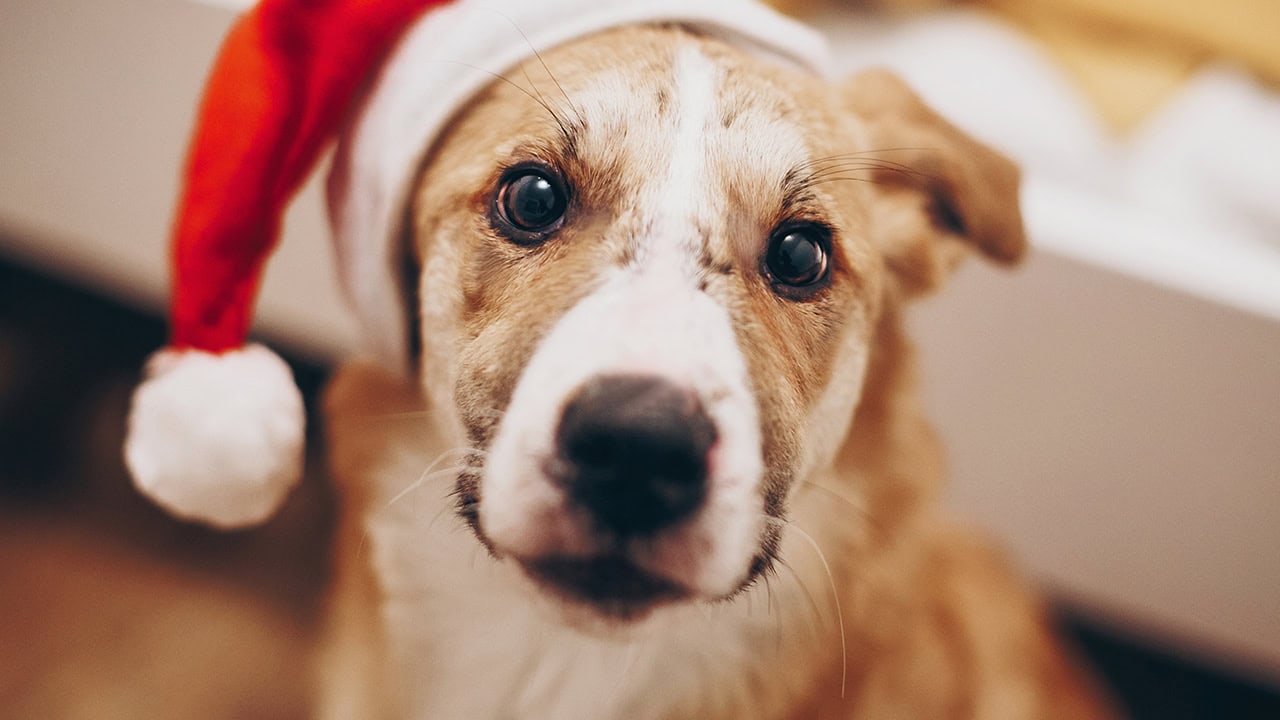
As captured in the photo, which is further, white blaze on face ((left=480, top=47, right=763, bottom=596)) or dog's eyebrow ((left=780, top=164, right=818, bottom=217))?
dog's eyebrow ((left=780, top=164, right=818, bottom=217))

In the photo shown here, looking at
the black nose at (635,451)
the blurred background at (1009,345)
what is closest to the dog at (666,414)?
the black nose at (635,451)

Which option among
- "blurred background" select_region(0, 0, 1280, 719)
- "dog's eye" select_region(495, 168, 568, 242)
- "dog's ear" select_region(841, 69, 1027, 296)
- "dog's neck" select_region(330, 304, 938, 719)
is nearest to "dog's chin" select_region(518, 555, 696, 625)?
"dog's neck" select_region(330, 304, 938, 719)

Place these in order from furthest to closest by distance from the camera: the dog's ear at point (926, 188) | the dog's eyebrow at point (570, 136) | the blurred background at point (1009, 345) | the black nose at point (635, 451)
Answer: the blurred background at point (1009, 345) < the dog's ear at point (926, 188) < the dog's eyebrow at point (570, 136) < the black nose at point (635, 451)

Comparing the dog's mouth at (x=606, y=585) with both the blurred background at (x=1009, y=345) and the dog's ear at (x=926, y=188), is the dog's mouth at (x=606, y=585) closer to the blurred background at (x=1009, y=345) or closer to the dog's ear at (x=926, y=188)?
the dog's ear at (x=926, y=188)

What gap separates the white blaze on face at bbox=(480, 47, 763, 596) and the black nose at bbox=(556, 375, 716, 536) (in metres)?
0.01

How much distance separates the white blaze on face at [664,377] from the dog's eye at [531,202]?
12 centimetres

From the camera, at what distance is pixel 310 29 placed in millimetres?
902

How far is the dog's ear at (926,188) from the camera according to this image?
104 centimetres

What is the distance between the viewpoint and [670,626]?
1010 mm

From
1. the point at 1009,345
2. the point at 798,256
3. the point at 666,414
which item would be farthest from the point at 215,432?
the point at 1009,345

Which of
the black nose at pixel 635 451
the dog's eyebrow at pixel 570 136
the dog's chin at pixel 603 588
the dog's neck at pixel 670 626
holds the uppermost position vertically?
the dog's eyebrow at pixel 570 136

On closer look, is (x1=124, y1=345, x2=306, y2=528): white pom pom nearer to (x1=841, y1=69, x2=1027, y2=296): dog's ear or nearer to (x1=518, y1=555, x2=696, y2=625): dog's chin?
(x1=518, y1=555, x2=696, y2=625): dog's chin

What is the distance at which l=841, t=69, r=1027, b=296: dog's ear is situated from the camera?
1.04 metres

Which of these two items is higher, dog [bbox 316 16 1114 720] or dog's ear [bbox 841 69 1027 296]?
dog's ear [bbox 841 69 1027 296]
